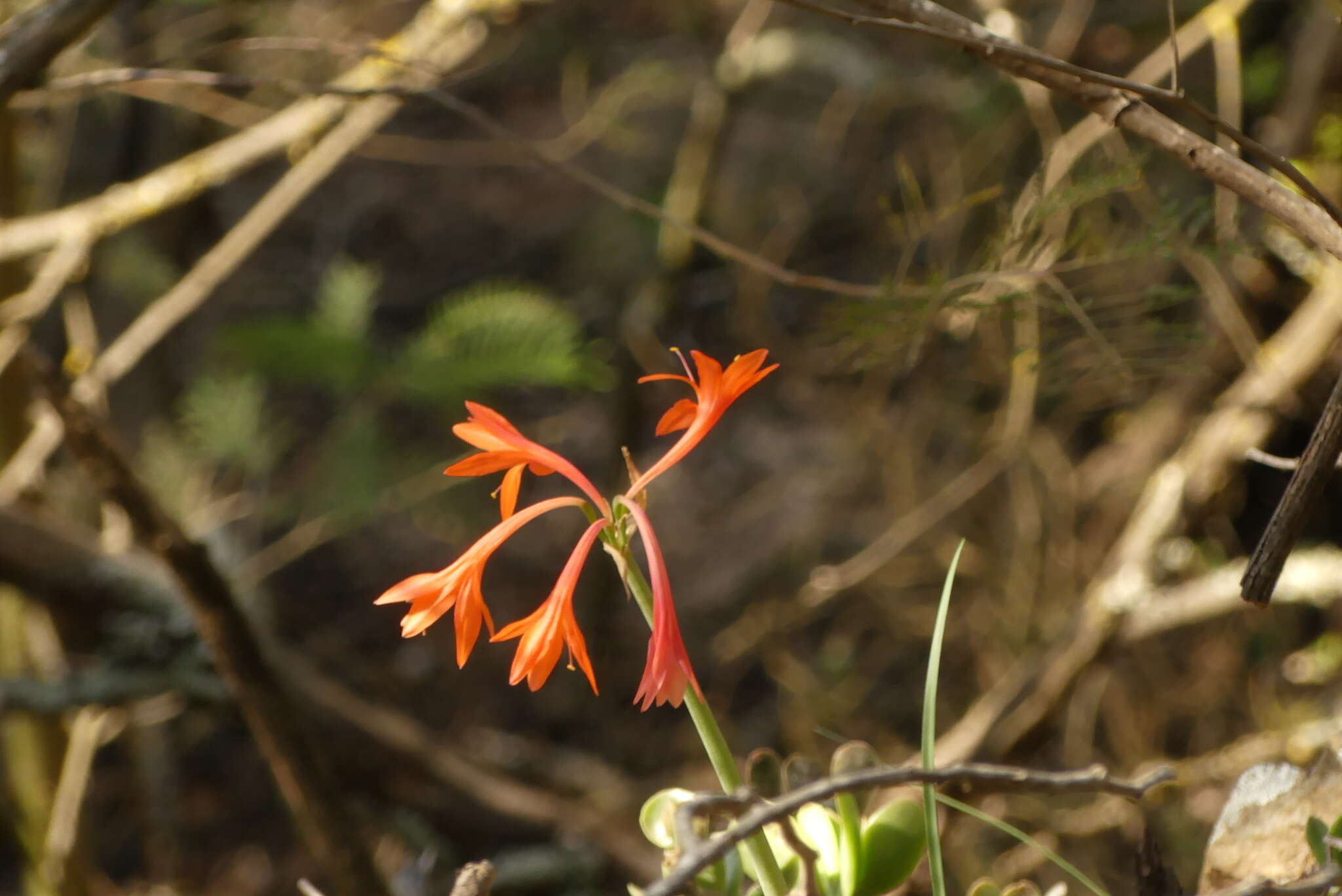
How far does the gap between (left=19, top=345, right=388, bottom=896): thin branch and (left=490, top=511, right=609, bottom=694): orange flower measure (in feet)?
1.46

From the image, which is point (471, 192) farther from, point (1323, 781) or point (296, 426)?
point (1323, 781)

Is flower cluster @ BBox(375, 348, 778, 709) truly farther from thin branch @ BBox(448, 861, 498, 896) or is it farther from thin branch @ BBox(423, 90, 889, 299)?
thin branch @ BBox(423, 90, 889, 299)

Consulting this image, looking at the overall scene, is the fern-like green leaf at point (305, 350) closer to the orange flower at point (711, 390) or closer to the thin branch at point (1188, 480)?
the thin branch at point (1188, 480)

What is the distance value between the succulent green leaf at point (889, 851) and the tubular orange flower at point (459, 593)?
0.80 ft

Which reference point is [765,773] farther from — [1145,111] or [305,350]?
[305,350]

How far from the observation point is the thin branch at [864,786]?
1.05ft

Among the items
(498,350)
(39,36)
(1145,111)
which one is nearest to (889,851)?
(1145,111)

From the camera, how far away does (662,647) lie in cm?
43

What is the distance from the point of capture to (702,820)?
0.61 metres

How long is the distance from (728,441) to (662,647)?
9.70 ft

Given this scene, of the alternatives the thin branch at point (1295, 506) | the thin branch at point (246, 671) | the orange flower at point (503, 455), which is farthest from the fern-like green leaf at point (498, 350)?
the thin branch at point (1295, 506)

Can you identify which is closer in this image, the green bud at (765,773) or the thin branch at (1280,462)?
the thin branch at (1280,462)

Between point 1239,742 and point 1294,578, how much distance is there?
39cm

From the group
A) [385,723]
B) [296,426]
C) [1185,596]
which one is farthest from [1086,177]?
[296,426]
